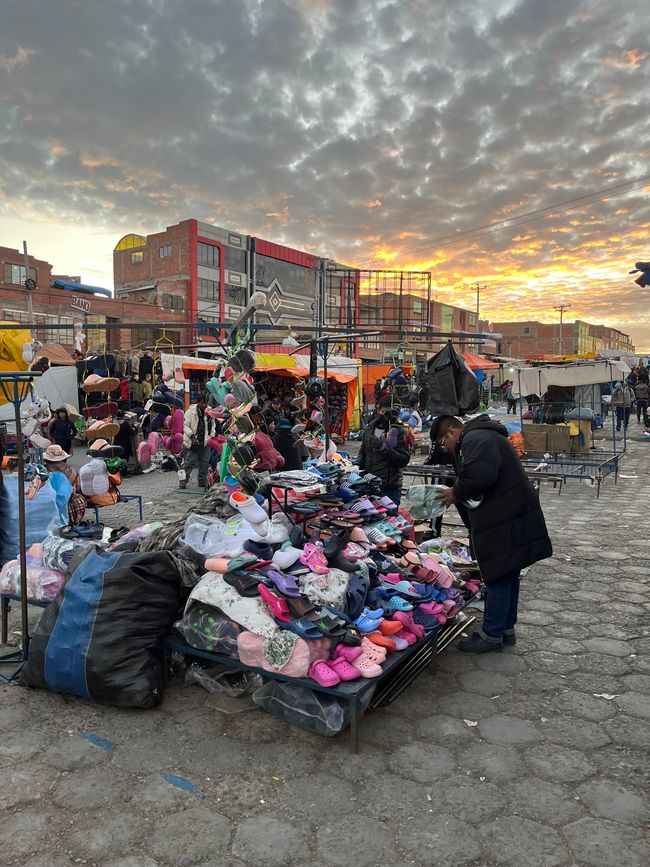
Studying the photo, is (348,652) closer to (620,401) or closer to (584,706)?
(584,706)

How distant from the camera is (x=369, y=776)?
2.87 m

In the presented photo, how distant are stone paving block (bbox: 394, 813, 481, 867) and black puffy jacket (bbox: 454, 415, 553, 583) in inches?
70.3

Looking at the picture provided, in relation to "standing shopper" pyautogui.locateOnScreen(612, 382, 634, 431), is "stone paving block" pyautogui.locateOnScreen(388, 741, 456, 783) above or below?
below

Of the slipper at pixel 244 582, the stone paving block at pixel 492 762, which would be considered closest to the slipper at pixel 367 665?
the stone paving block at pixel 492 762

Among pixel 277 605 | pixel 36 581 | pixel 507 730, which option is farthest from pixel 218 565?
pixel 507 730

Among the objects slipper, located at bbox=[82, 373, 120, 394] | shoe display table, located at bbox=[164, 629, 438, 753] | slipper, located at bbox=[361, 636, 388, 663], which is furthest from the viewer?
slipper, located at bbox=[82, 373, 120, 394]

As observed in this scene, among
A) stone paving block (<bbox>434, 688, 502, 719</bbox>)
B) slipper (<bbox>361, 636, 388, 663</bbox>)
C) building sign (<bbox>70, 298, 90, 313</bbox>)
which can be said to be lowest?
stone paving block (<bbox>434, 688, 502, 719</bbox>)

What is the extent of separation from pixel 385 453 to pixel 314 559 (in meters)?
3.30

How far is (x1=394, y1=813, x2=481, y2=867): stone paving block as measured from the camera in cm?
234

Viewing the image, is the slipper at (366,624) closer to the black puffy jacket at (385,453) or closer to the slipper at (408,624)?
the slipper at (408,624)

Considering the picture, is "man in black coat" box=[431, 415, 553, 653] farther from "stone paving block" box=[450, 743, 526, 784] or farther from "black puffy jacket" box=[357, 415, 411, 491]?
"black puffy jacket" box=[357, 415, 411, 491]

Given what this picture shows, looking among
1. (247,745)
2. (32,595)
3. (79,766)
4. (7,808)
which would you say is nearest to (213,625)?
(247,745)

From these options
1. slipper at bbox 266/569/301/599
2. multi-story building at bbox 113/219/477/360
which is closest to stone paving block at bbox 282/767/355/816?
slipper at bbox 266/569/301/599

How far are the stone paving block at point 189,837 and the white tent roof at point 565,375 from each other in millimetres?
12346
